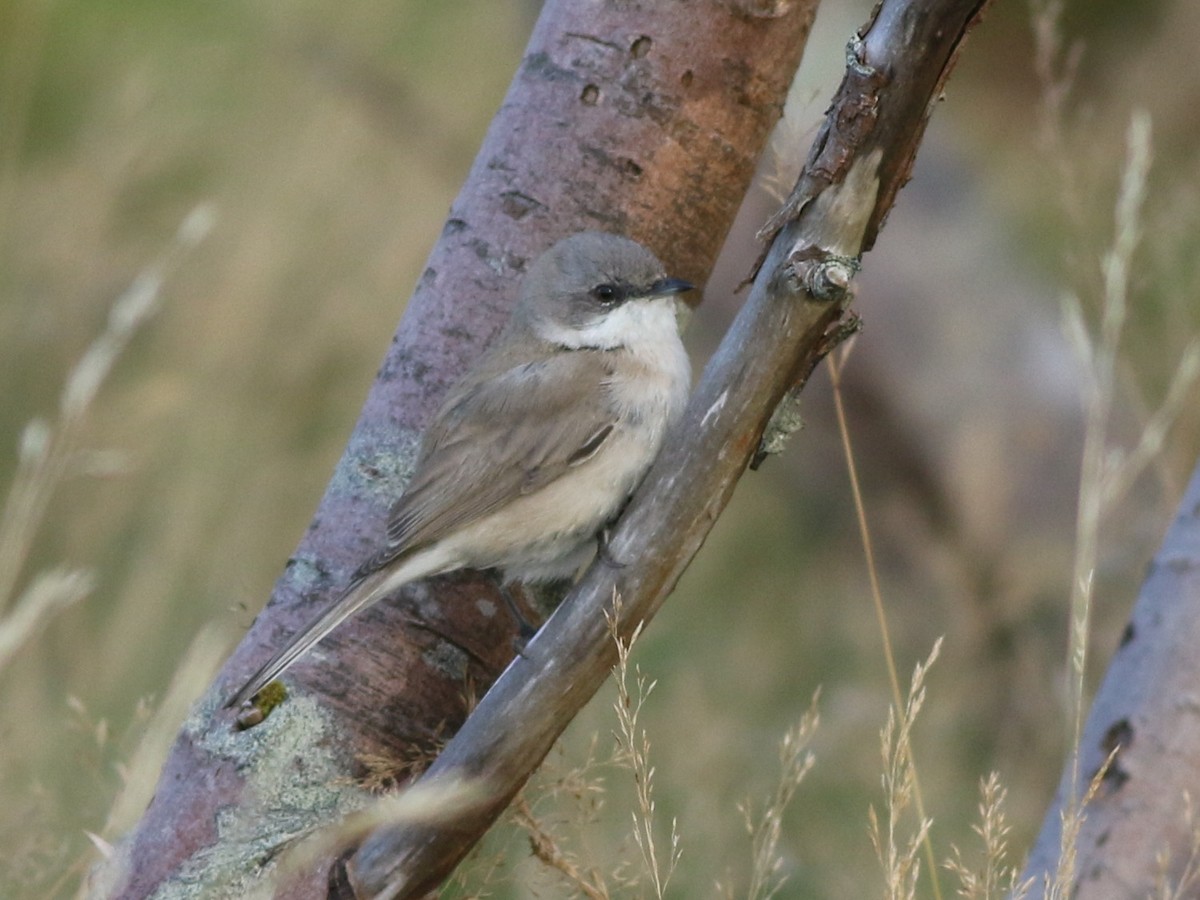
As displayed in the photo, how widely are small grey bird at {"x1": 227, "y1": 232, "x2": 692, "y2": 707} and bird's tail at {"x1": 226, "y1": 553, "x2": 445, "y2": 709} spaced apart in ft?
0.06

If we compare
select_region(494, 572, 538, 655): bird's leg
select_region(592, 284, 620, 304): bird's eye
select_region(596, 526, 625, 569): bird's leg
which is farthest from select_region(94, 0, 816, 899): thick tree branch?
select_region(596, 526, 625, 569): bird's leg

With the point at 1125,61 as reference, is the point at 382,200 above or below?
below

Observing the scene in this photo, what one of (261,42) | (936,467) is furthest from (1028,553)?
(261,42)

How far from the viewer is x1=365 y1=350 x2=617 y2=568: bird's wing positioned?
3248 mm

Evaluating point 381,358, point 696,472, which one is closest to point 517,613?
point 696,472

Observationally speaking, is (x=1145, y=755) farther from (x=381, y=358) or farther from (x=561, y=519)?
(x=381, y=358)

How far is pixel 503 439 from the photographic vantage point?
3.46 metres

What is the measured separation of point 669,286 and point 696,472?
2.88ft

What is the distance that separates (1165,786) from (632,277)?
5.59 feet

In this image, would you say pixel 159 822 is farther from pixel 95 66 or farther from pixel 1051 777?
pixel 95 66

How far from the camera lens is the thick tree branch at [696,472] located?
8.15 feet

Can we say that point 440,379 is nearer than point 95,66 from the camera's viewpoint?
Yes

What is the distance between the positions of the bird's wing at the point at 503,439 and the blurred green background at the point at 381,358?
4.49 feet

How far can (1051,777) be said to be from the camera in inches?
228
